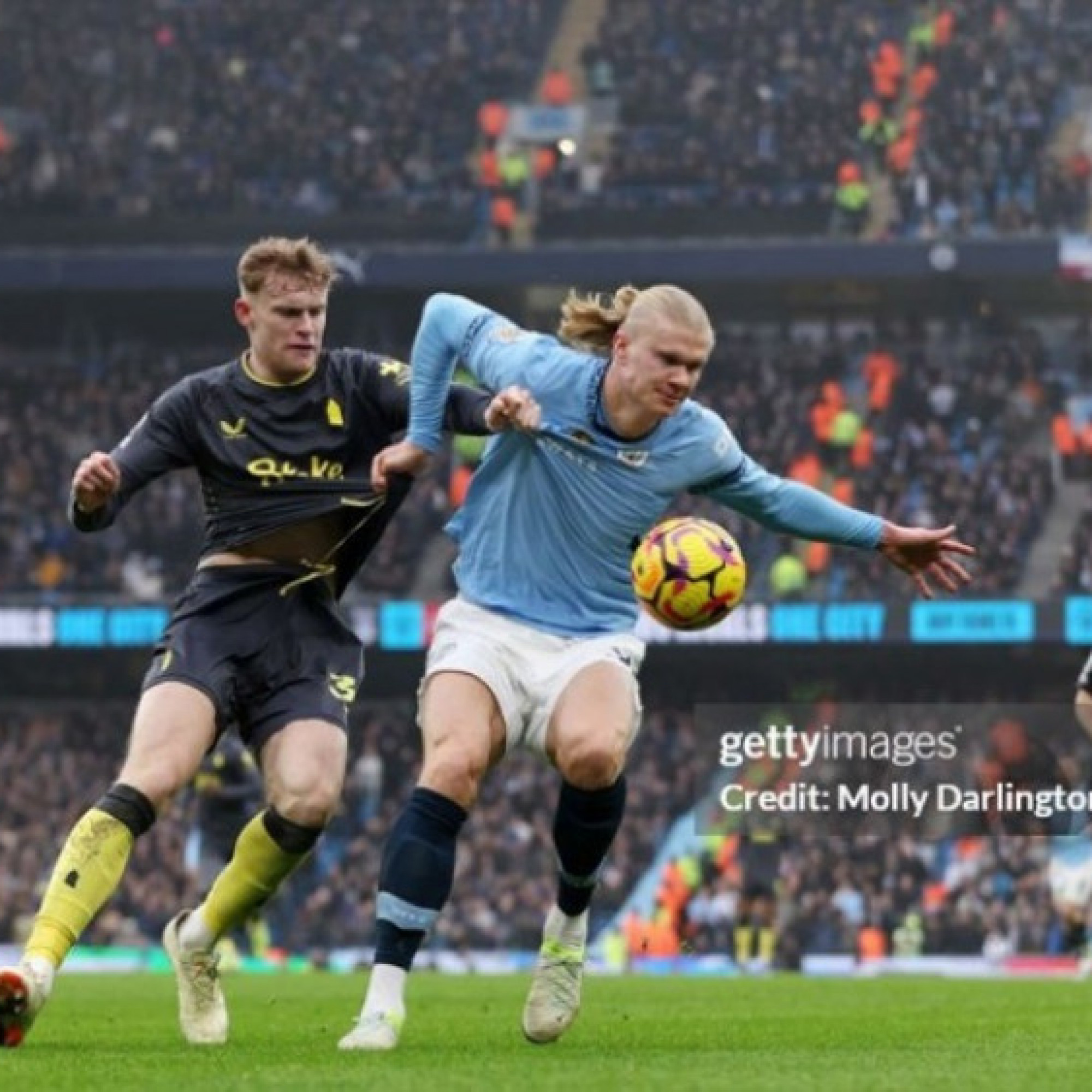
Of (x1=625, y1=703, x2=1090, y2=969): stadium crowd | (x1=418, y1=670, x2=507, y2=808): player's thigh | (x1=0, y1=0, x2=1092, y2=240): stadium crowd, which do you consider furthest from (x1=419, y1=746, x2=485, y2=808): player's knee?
(x1=0, y1=0, x2=1092, y2=240): stadium crowd

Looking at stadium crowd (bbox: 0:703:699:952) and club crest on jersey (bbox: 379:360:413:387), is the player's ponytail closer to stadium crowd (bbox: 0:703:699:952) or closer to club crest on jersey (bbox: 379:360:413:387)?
club crest on jersey (bbox: 379:360:413:387)

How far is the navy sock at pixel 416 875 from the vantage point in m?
7.10

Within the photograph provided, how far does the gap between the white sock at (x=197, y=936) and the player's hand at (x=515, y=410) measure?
1.83 m

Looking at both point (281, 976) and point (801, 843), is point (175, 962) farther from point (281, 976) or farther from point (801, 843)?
point (801, 843)

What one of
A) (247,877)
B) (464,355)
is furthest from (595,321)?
(247,877)

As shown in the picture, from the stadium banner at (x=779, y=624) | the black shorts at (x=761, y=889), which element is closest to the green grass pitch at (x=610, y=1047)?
the black shorts at (x=761, y=889)

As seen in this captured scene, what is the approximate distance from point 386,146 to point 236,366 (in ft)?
95.4

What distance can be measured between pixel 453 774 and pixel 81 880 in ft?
3.38

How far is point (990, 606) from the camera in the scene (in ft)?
103

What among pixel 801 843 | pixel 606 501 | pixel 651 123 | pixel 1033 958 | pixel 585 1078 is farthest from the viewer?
pixel 651 123

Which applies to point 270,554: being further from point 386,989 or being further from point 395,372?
point 386,989

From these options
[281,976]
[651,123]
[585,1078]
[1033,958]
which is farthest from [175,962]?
[651,123]

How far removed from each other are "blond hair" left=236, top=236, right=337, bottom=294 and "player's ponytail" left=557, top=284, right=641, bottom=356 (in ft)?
2.46

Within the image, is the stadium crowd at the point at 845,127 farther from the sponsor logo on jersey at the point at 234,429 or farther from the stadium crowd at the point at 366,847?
the sponsor logo on jersey at the point at 234,429
